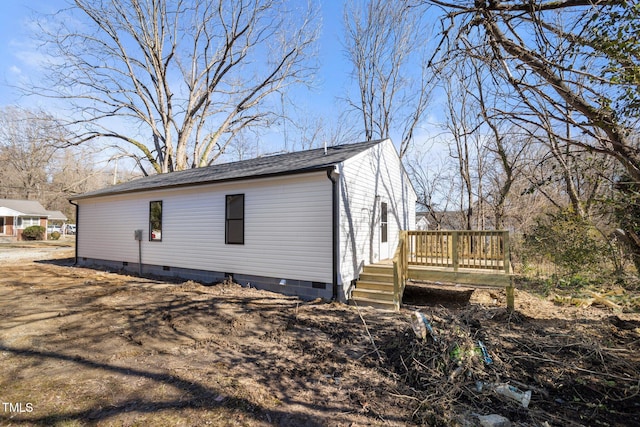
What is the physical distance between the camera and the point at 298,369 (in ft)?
12.3

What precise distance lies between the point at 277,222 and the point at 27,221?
117 feet

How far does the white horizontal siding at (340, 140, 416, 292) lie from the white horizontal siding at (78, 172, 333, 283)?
55cm

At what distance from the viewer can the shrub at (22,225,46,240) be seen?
27.7 metres

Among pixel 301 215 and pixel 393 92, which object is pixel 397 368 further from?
pixel 393 92

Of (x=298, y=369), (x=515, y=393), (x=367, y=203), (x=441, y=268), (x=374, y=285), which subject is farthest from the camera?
(x=367, y=203)

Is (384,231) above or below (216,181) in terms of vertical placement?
below

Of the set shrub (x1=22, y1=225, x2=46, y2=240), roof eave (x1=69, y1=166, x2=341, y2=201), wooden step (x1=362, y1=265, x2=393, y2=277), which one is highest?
roof eave (x1=69, y1=166, x2=341, y2=201)

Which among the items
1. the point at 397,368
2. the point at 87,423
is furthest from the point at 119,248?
the point at 397,368

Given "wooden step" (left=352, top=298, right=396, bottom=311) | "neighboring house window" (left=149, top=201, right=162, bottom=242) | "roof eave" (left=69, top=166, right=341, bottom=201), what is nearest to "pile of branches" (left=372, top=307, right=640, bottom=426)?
"wooden step" (left=352, top=298, right=396, bottom=311)

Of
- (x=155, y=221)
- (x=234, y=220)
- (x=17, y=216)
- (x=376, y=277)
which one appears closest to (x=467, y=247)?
(x=376, y=277)

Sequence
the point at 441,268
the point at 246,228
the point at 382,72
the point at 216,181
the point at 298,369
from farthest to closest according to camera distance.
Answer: the point at 382,72 → the point at 216,181 → the point at 246,228 → the point at 441,268 → the point at 298,369

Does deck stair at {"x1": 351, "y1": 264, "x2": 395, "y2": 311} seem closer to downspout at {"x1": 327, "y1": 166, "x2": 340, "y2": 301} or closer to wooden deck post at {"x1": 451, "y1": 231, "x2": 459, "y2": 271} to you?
downspout at {"x1": 327, "y1": 166, "x2": 340, "y2": 301}

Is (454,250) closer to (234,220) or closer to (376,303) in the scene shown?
(376,303)

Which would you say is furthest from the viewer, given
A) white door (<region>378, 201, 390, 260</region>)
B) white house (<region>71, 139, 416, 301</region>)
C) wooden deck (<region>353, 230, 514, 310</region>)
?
white door (<region>378, 201, 390, 260</region>)
